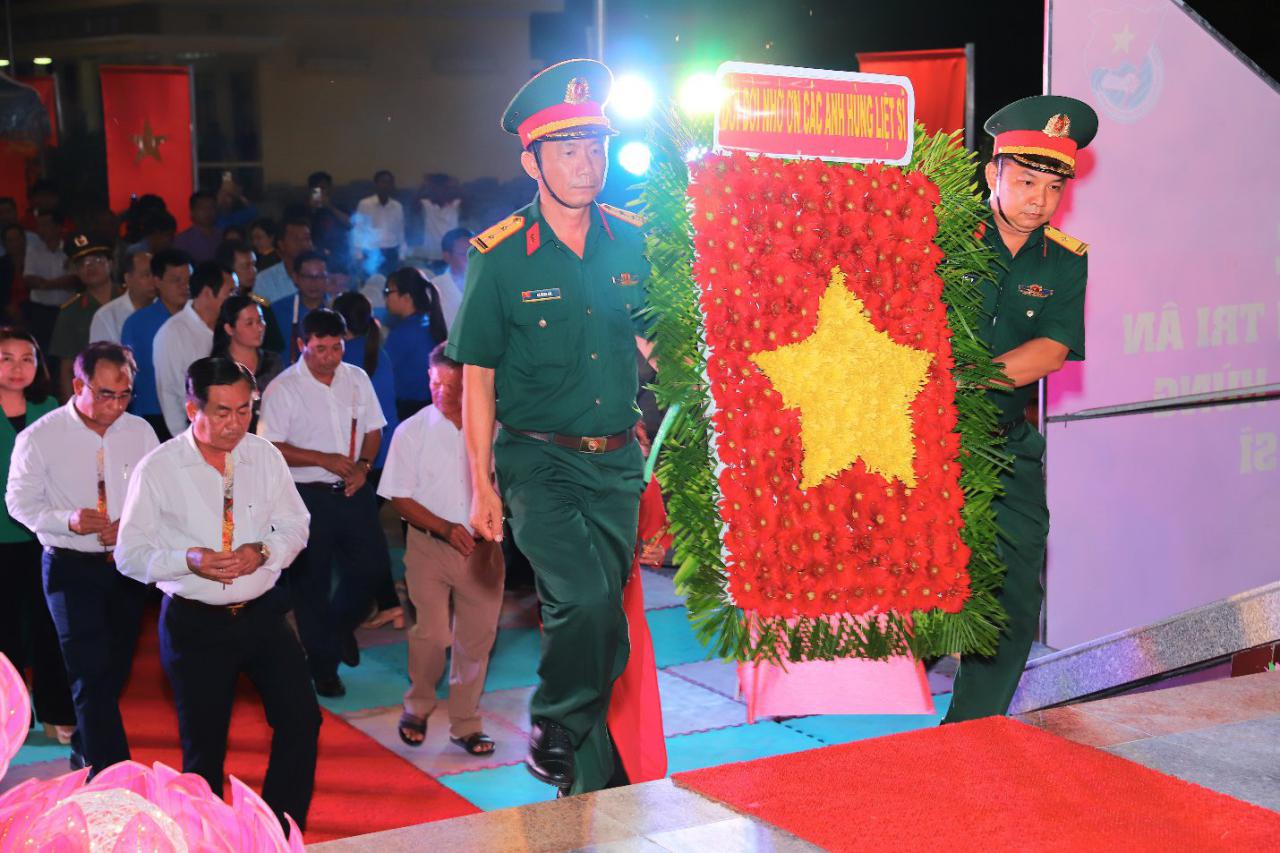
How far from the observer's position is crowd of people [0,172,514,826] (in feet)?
15.4

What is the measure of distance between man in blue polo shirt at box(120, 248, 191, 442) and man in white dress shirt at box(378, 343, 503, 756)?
2.34m

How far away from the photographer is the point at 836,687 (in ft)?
11.4

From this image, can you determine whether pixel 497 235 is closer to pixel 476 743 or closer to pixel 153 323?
pixel 476 743

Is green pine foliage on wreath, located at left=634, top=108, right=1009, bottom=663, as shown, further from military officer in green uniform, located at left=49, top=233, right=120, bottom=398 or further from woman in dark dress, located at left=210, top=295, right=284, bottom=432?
military officer in green uniform, located at left=49, top=233, right=120, bottom=398

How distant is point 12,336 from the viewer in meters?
6.14

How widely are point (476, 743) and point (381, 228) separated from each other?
6836mm

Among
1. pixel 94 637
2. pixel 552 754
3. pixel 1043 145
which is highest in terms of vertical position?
pixel 1043 145

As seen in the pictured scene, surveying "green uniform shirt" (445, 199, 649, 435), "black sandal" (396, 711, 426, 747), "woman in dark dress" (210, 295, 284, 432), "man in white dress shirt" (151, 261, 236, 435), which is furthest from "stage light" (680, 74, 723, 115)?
"man in white dress shirt" (151, 261, 236, 435)

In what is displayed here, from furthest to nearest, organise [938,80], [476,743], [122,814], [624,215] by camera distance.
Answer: [938,80] < [476,743] < [624,215] < [122,814]

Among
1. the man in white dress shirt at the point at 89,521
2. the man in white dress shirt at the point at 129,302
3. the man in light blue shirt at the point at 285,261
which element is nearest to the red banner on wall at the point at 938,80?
the man in light blue shirt at the point at 285,261

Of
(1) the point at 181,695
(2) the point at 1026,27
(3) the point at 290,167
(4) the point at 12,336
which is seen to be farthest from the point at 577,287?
(3) the point at 290,167

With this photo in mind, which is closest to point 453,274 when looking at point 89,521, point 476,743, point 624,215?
point 476,743

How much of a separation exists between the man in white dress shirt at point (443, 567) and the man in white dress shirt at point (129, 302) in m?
3.24

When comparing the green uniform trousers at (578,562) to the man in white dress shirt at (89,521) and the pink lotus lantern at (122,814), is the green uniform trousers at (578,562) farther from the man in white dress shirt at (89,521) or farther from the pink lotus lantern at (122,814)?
the pink lotus lantern at (122,814)
